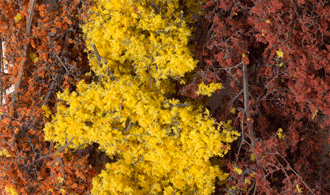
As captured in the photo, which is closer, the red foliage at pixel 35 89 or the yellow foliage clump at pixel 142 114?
the yellow foliage clump at pixel 142 114

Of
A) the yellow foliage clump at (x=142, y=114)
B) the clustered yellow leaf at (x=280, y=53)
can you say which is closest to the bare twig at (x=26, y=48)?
the yellow foliage clump at (x=142, y=114)

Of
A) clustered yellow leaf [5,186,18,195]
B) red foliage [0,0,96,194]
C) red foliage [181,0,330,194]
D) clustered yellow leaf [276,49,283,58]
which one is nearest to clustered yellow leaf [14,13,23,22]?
red foliage [0,0,96,194]

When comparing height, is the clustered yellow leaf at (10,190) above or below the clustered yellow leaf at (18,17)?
below

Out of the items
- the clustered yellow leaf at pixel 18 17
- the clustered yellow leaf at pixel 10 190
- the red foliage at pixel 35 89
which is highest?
the clustered yellow leaf at pixel 18 17

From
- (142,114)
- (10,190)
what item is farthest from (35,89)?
(142,114)

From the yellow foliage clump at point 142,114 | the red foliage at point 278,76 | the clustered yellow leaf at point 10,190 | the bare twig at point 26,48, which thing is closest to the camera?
the red foliage at point 278,76

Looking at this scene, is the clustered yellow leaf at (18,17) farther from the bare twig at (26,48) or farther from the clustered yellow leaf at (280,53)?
the clustered yellow leaf at (280,53)

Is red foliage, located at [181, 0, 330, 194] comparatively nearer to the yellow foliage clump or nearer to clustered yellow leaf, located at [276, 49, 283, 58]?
clustered yellow leaf, located at [276, 49, 283, 58]

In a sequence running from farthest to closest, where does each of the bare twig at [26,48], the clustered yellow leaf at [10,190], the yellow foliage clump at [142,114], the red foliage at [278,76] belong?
1. the bare twig at [26,48]
2. the clustered yellow leaf at [10,190]
3. the yellow foliage clump at [142,114]
4. the red foliage at [278,76]

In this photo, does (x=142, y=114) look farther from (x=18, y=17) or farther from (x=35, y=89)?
(x=18, y=17)
